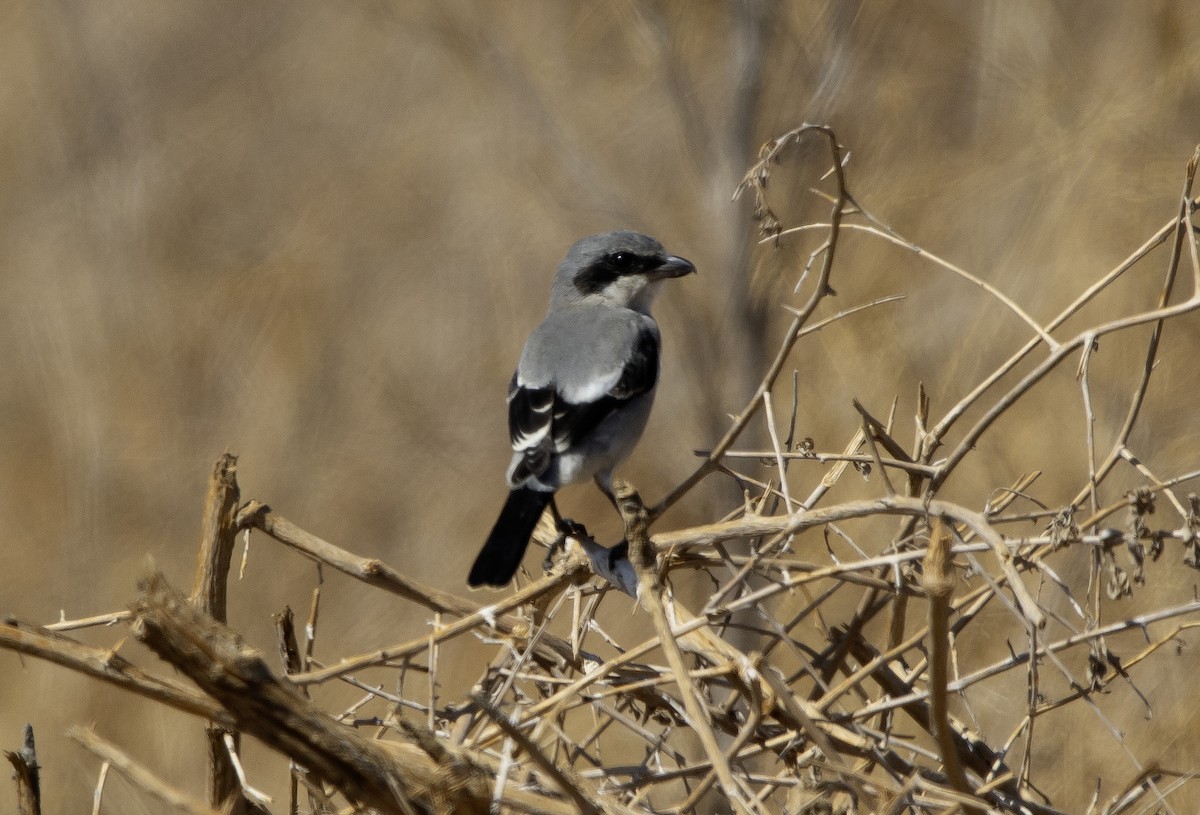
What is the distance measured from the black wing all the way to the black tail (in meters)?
0.14

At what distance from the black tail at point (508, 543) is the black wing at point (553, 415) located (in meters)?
0.14

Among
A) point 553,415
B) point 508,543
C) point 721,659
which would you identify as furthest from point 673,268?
point 721,659

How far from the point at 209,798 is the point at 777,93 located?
3.17 meters

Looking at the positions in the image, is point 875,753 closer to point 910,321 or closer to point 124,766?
point 124,766

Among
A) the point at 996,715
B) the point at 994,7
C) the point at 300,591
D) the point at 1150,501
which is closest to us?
the point at 1150,501

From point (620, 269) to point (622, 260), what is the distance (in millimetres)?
34

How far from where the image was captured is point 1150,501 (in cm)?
136

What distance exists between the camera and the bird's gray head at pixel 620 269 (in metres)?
3.57

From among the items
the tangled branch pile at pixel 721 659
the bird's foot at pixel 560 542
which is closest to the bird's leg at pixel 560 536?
the bird's foot at pixel 560 542

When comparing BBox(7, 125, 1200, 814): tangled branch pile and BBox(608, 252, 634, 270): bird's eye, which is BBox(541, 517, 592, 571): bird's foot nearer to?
BBox(7, 125, 1200, 814): tangled branch pile

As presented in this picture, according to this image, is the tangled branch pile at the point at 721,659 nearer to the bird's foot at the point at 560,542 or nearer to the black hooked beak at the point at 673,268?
the bird's foot at the point at 560,542

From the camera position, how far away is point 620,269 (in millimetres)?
3613

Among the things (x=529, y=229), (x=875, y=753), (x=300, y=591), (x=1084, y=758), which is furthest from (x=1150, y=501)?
(x=300, y=591)

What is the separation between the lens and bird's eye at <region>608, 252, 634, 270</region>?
358cm
